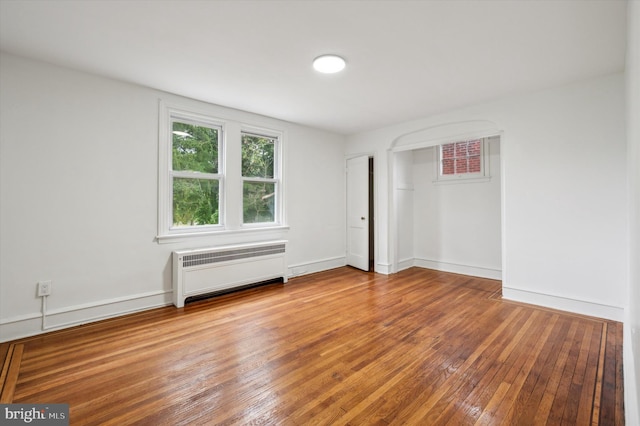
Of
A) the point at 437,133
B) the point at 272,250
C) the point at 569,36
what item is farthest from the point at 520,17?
the point at 272,250

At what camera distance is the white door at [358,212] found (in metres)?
5.50

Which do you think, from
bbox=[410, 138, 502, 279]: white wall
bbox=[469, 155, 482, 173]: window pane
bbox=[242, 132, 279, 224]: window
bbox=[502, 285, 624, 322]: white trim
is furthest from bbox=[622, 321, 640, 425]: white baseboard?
bbox=[242, 132, 279, 224]: window

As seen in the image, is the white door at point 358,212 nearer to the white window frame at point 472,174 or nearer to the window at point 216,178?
the white window frame at point 472,174

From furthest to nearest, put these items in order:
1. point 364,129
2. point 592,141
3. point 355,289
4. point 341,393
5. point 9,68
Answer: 1. point 364,129
2. point 355,289
3. point 592,141
4. point 9,68
5. point 341,393

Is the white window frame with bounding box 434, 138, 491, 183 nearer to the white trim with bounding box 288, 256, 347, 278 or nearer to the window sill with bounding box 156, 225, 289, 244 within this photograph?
the white trim with bounding box 288, 256, 347, 278

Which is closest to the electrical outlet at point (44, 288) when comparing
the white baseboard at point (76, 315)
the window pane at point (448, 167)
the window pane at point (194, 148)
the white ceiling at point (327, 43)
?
the white baseboard at point (76, 315)

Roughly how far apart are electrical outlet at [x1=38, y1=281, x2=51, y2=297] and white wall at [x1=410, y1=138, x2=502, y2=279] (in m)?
5.49

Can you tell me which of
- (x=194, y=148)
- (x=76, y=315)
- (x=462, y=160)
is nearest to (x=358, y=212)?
(x=462, y=160)

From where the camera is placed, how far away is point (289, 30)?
233 centimetres

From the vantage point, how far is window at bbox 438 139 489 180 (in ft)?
16.5

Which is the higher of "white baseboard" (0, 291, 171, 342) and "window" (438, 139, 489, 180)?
"window" (438, 139, 489, 180)

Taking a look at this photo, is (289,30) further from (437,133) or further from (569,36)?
(437,133)

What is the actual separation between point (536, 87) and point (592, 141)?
33.5 inches

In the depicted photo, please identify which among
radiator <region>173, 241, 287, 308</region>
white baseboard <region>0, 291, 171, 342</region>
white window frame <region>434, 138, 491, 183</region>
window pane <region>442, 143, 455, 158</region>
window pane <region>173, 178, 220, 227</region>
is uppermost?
window pane <region>442, 143, 455, 158</region>
